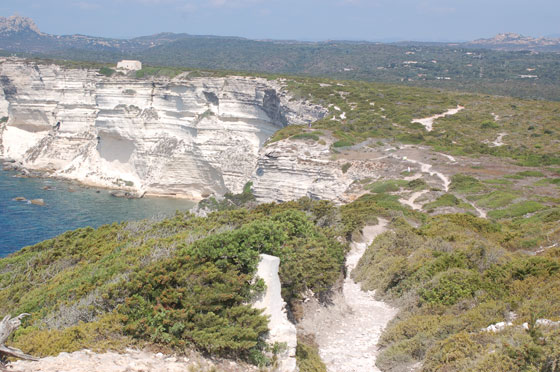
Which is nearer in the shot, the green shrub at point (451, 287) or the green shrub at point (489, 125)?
the green shrub at point (451, 287)

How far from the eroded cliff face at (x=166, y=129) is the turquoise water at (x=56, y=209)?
142 inches

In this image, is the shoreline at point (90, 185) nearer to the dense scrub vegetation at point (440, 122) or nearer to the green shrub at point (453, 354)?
the dense scrub vegetation at point (440, 122)

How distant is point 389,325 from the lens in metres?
10.9

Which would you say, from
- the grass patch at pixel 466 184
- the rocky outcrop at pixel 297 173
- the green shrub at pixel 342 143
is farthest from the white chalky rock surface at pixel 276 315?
the green shrub at pixel 342 143

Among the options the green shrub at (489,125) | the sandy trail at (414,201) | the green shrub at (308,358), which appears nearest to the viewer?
the green shrub at (308,358)

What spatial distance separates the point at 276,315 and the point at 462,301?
15.6 ft

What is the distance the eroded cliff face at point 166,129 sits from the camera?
46875 millimetres

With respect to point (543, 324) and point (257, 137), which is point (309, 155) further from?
point (543, 324)

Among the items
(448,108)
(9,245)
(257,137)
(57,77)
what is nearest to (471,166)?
(448,108)

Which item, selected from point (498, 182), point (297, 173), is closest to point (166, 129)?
point (297, 173)

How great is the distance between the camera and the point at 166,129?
164 ft

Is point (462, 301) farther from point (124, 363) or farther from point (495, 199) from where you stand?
point (495, 199)

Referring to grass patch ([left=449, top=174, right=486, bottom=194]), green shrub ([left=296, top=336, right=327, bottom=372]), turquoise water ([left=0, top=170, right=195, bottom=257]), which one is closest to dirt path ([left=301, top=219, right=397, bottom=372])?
green shrub ([left=296, top=336, right=327, bottom=372])

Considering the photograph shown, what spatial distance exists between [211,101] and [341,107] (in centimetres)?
1460
